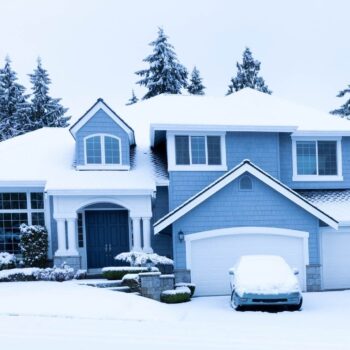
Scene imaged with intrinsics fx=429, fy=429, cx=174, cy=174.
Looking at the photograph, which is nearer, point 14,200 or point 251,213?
point 251,213

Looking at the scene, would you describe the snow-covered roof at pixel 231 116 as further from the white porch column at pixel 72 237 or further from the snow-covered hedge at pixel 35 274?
the snow-covered hedge at pixel 35 274

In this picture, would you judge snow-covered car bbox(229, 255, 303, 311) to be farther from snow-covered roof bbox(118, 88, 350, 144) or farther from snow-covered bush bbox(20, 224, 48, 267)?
snow-covered bush bbox(20, 224, 48, 267)

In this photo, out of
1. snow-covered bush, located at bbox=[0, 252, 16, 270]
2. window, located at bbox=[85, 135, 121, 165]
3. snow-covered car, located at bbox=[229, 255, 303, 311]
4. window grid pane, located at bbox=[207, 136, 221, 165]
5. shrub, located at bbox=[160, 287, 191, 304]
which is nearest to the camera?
snow-covered car, located at bbox=[229, 255, 303, 311]

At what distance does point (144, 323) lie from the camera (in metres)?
9.22

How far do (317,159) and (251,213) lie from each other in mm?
4936

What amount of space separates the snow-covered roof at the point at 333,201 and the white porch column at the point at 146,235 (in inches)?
262

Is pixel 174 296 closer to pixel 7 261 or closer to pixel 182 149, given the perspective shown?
pixel 182 149

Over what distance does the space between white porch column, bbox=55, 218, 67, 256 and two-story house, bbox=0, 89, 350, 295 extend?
4cm

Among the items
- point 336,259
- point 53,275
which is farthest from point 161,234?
point 336,259

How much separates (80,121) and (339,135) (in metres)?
10.8

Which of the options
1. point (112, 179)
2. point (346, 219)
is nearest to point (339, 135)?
point (346, 219)

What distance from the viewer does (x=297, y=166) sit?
60.0 feet

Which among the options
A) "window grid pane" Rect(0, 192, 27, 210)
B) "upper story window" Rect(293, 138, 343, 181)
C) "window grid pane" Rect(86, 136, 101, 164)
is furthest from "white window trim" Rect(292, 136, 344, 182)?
"window grid pane" Rect(0, 192, 27, 210)

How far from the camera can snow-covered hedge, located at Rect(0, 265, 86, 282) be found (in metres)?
13.9
